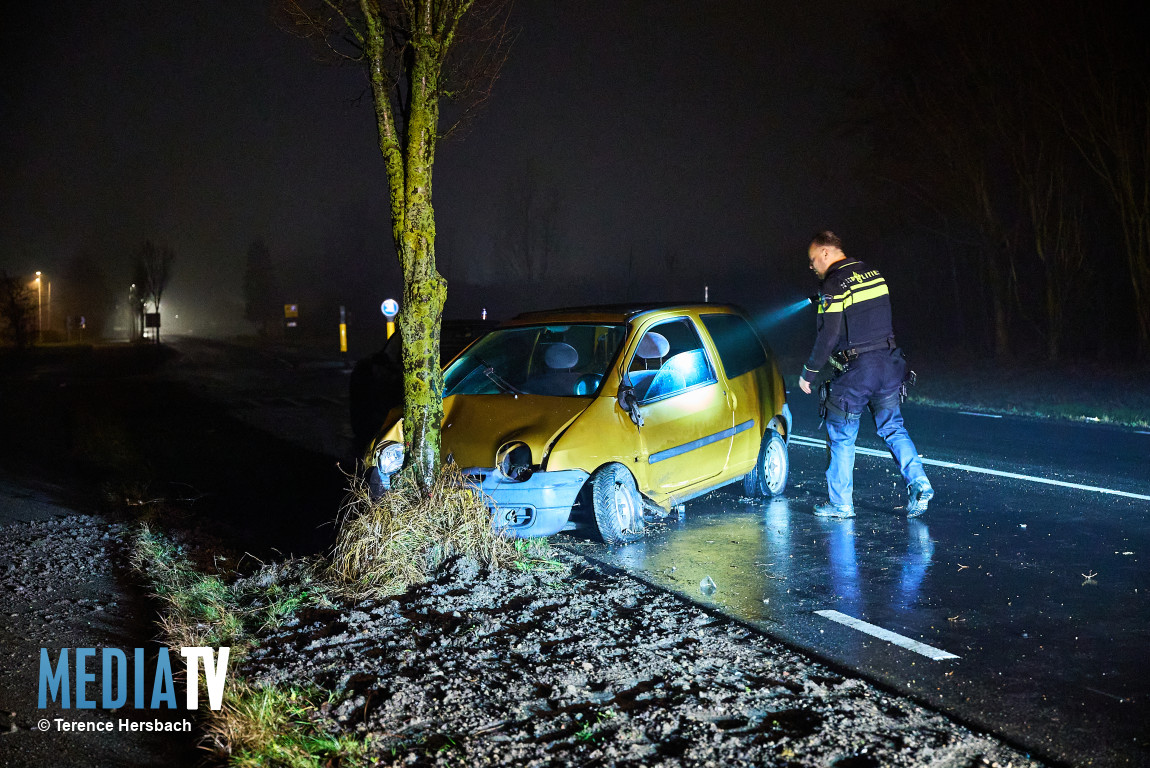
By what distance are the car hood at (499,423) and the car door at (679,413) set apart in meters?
0.60

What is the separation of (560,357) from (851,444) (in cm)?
229

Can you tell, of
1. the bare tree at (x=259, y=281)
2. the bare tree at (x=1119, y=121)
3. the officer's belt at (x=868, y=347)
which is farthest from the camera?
the bare tree at (x=259, y=281)

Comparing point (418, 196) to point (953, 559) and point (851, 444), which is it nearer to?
point (851, 444)

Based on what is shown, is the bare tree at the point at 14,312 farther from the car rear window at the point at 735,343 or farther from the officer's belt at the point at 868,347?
the officer's belt at the point at 868,347

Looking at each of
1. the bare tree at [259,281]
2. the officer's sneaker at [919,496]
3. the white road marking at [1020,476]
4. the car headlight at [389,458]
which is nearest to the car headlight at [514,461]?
the car headlight at [389,458]

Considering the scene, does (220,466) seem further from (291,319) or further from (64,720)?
(291,319)

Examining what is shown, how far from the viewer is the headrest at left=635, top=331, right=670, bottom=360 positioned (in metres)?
6.96

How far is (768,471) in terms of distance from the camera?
26.4 feet

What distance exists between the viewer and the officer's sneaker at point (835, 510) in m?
7.23

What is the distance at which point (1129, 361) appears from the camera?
22.3 m

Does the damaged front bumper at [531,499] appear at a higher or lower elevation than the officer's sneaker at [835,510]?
higher

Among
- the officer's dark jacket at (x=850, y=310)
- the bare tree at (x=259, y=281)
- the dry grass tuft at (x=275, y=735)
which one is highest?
the bare tree at (x=259, y=281)

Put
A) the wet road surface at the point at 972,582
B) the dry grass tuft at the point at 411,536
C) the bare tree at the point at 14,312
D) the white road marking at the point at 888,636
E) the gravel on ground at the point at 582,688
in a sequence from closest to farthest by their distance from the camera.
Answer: the gravel on ground at the point at 582,688 → the wet road surface at the point at 972,582 → the white road marking at the point at 888,636 → the dry grass tuft at the point at 411,536 → the bare tree at the point at 14,312

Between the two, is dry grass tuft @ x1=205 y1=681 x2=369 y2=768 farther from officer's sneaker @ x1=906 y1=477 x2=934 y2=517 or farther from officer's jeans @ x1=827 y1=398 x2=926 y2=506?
officer's sneaker @ x1=906 y1=477 x2=934 y2=517
